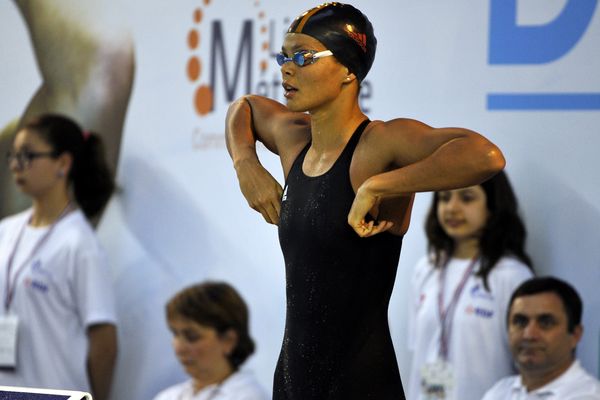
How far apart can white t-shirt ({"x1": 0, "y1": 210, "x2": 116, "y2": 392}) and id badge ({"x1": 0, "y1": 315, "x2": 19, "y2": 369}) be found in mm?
24

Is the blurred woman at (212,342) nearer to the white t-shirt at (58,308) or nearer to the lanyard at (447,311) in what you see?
the white t-shirt at (58,308)

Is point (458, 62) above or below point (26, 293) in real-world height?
above

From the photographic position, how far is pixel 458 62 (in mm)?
5145

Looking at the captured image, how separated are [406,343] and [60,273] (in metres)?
1.64

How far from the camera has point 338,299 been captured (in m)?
2.45

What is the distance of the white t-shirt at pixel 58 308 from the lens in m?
5.38

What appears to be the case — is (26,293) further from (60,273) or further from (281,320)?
(281,320)

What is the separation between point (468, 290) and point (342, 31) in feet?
8.28

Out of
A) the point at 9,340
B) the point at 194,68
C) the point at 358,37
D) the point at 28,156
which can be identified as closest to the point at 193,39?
the point at 194,68

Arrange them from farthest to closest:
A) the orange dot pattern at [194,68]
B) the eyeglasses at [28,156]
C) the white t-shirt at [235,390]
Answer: the orange dot pattern at [194,68]
the eyeglasses at [28,156]
the white t-shirt at [235,390]

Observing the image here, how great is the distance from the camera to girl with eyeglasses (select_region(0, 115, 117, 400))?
5.38m

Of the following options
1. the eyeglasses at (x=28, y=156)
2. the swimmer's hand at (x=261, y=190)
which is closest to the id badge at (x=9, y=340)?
the eyeglasses at (x=28, y=156)

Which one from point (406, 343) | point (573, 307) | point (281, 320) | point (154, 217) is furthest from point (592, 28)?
point (154, 217)

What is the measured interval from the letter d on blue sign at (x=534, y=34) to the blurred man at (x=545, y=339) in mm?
1045
